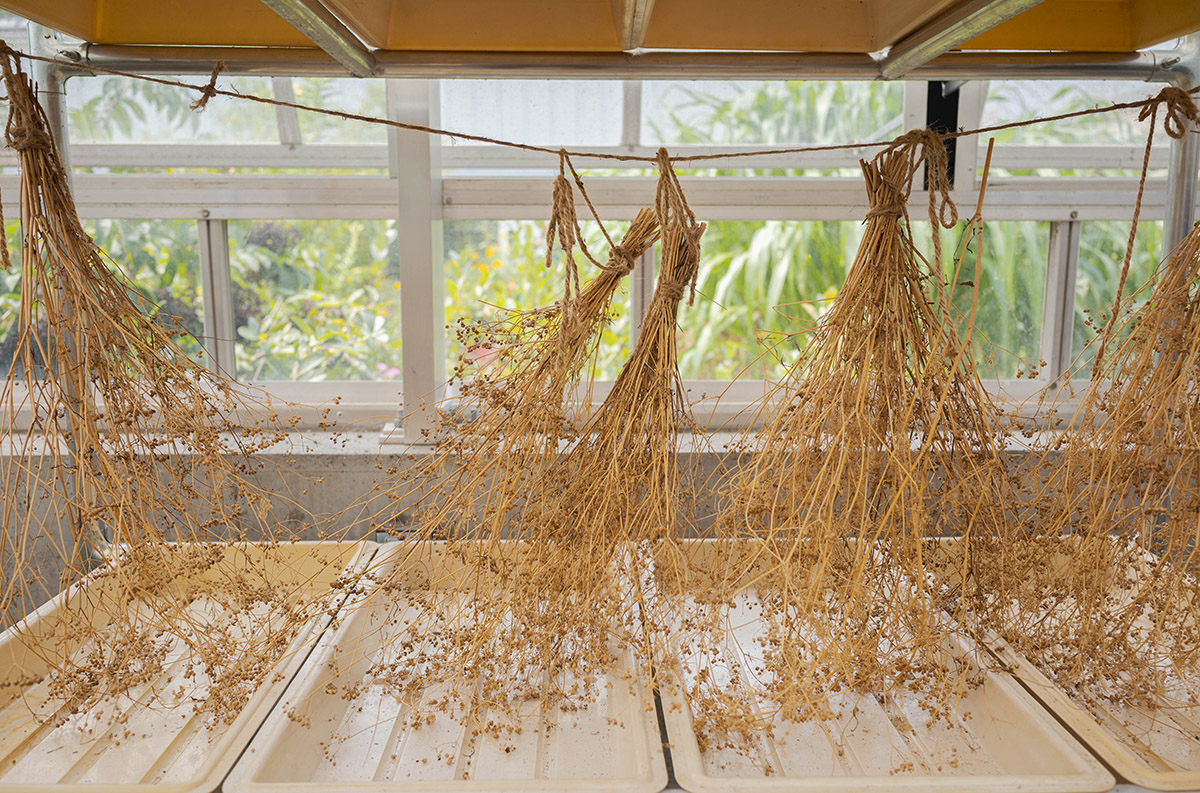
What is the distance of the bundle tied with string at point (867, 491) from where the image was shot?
3.73ft

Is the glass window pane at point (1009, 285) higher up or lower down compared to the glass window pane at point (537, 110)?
lower down

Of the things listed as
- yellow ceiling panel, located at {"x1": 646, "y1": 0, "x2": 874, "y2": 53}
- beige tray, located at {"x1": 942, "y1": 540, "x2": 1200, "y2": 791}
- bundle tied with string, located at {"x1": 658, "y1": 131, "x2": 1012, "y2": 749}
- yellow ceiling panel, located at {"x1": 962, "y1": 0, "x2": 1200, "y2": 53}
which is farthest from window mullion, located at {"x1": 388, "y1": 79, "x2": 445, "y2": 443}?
beige tray, located at {"x1": 942, "y1": 540, "x2": 1200, "y2": 791}

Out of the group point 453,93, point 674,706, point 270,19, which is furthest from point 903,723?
point 453,93

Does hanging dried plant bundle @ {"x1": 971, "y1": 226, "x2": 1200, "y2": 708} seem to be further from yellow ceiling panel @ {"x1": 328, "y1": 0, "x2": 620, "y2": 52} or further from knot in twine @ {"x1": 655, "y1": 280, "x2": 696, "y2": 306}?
yellow ceiling panel @ {"x1": 328, "y1": 0, "x2": 620, "y2": 52}

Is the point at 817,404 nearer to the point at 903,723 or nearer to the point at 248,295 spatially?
the point at 903,723

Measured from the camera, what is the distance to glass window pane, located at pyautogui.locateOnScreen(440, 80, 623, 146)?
239 centimetres

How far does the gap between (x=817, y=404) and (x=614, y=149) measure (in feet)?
4.61

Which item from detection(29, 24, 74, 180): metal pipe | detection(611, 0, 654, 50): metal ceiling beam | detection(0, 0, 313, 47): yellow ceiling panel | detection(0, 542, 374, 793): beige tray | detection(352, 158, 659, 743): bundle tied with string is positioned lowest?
detection(0, 542, 374, 793): beige tray

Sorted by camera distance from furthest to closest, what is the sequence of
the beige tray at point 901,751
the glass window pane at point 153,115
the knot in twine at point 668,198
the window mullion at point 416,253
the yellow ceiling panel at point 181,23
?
the glass window pane at point 153,115 → the window mullion at point 416,253 → the yellow ceiling panel at point 181,23 → the knot in twine at point 668,198 → the beige tray at point 901,751

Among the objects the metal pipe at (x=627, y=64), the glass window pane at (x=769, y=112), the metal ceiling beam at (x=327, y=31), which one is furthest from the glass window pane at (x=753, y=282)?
the metal ceiling beam at (x=327, y=31)

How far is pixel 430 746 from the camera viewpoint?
1.13 m

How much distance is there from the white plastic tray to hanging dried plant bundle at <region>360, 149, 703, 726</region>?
0.04 m

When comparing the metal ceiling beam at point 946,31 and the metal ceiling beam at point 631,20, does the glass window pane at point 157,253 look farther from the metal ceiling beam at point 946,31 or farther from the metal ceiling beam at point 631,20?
the metal ceiling beam at point 946,31

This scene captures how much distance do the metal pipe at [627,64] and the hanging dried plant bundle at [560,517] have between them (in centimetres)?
33
